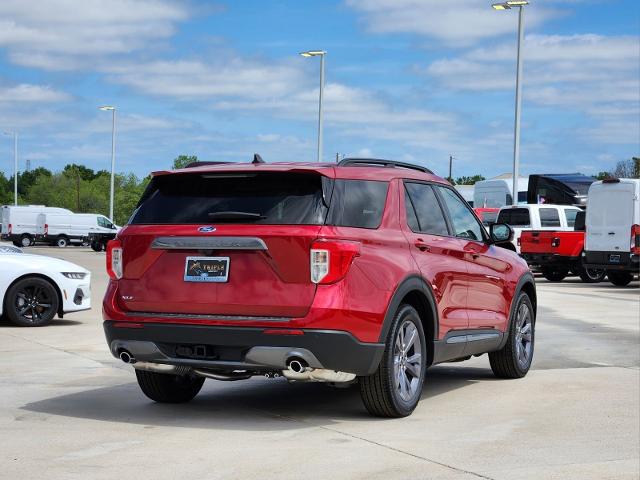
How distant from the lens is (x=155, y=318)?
7539 mm

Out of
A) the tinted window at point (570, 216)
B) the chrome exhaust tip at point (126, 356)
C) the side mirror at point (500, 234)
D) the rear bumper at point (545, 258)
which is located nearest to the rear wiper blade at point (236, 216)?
the chrome exhaust tip at point (126, 356)

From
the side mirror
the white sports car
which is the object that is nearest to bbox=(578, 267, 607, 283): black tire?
the white sports car

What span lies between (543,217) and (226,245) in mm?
26802

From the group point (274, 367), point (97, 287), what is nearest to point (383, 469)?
point (274, 367)

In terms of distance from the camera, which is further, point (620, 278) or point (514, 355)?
point (620, 278)

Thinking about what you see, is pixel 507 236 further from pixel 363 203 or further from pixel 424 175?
pixel 363 203

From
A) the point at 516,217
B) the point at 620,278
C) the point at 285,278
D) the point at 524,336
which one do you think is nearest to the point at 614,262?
the point at 620,278

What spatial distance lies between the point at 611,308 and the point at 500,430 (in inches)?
510

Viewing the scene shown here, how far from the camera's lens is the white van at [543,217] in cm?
3291

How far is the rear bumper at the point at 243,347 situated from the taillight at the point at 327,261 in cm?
34

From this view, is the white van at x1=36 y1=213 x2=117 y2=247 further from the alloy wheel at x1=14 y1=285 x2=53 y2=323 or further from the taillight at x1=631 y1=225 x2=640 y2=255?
the alloy wheel at x1=14 y1=285 x2=53 y2=323

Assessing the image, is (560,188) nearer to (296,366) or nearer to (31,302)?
(31,302)

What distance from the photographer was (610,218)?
91.4ft

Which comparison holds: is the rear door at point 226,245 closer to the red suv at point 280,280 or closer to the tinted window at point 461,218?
the red suv at point 280,280
